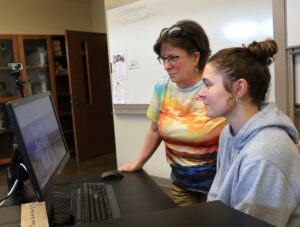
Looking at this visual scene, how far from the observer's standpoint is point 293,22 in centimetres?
216

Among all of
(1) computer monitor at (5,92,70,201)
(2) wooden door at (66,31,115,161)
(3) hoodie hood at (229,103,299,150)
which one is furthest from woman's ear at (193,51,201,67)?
(2) wooden door at (66,31,115,161)

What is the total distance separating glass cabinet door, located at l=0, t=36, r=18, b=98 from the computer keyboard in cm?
388

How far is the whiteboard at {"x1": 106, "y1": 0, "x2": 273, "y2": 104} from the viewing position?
2.44 metres

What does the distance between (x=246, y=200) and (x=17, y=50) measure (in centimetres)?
466

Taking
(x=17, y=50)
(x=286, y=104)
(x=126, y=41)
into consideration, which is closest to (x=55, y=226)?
(x=286, y=104)

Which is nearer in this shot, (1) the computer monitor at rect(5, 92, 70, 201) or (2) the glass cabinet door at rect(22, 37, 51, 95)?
(1) the computer monitor at rect(5, 92, 70, 201)

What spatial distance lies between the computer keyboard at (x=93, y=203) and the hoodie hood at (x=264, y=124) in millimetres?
460

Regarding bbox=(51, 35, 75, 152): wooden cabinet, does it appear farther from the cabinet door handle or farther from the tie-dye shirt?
the tie-dye shirt

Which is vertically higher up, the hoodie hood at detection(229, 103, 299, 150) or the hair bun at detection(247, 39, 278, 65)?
the hair bun at detection(247, 39, 278, 65)

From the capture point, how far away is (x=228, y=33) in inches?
102

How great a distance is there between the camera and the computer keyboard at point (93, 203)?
103 cm

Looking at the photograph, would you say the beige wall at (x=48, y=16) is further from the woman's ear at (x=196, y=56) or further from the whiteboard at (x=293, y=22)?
the woman's ear at (x=196, y=56)

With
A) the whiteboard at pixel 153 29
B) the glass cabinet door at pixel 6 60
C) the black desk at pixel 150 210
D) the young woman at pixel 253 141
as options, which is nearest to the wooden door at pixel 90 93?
the glass cabinet door at pixel 6 60

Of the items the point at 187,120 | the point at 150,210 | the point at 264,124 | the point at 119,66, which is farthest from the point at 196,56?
the point at 119,66
